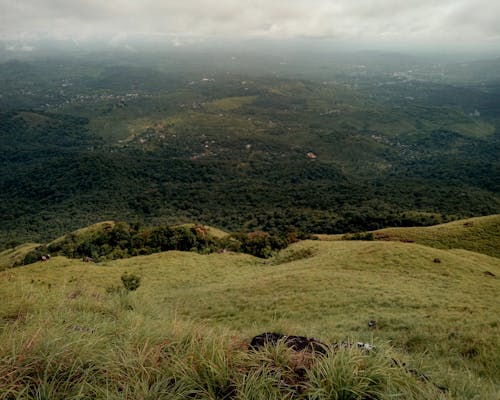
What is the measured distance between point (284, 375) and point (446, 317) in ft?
33.7

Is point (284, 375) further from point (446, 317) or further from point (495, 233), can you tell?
point (495, 233)

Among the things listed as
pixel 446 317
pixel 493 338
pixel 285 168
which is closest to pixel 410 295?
pixel 446 317

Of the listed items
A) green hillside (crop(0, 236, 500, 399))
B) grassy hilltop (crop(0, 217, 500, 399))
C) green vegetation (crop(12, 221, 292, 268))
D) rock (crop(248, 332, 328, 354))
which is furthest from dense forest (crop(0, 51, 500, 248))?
rock (crop(248, 332, 328, 354))

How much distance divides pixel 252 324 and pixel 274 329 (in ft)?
10.8

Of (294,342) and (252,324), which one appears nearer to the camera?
(294,342)

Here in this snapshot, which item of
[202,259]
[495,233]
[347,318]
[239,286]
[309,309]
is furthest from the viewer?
[202,259]

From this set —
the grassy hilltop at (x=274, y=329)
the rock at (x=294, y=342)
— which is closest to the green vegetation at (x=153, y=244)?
the grassy hilltop at (x=274, y=329)

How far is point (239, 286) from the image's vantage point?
1762 centimetres

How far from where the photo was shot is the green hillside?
2.99 m

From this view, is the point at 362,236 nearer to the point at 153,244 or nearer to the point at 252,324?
the point at 153,244

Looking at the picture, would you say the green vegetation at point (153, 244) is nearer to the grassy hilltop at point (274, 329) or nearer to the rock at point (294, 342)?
the grassy hilltop at point (274, 329)

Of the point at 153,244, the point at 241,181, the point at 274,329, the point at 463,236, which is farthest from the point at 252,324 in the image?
the point at 241,181

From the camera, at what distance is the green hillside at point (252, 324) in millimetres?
2988

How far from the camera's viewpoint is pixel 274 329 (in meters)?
5.19
